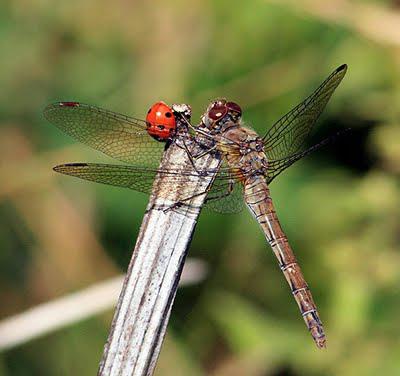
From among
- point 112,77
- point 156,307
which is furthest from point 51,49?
point 156,307

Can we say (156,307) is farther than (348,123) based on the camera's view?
No

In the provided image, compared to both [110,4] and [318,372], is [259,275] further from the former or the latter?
[110,4]

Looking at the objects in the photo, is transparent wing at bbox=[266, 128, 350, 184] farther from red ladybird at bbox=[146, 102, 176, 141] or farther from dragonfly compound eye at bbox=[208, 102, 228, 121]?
red ladybird at bbox=[146, 102, 176, 141]

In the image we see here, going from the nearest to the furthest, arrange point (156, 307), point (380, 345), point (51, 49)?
point (156, 307) < point (380, 345) < point (51, 49)

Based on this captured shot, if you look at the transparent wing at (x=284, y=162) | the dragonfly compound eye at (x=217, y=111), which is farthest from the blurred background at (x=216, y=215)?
the dragonfly compound eye at (x=217, y=111)

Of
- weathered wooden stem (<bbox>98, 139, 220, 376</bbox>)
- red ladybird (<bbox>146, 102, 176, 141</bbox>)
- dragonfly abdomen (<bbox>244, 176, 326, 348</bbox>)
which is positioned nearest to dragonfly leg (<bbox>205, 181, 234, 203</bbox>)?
dragonfly abdomen (<bbox>244, 176, 326, 348</bbox>)

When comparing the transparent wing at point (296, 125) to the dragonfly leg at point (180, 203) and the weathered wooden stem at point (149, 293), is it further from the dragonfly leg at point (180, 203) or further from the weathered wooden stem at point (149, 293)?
the weathered wooden stem at point (149, 293)
